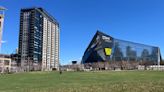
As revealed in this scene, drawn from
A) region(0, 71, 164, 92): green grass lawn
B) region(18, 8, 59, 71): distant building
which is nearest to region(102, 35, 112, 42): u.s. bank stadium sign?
region(18, 8, 59, 71): distant building

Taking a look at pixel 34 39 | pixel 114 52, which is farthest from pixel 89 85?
pixel 114 52

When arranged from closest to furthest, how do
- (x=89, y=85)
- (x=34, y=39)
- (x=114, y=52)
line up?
1. (x=89, y=85)
2. (x=34, y=39)
3. (x=114, y=52)

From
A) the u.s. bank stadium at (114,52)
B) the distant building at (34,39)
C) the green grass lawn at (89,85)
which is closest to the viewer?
the green grass lawn at (89,85)

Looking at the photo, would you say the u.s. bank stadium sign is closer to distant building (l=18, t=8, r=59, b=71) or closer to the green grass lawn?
distant building (l=18, t=8, r=59, b=71)

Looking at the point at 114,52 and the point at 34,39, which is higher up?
the point at 34,39

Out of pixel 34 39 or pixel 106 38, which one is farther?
pixel 106 38

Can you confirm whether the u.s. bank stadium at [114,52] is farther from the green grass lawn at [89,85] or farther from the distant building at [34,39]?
the green grass lawn at [89,85]

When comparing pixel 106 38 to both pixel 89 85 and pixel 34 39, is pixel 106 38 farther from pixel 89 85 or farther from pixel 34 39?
pixel 89 85

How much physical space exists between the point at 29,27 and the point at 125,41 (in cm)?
6513

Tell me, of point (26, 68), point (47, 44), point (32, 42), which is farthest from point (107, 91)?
point (47, 44)

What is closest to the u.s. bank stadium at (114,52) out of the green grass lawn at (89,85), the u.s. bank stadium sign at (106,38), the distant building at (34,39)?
the u.s. bank stadium sign at (106,38)

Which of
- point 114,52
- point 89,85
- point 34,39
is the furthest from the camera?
point 114,52

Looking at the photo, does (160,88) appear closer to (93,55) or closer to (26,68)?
(26,68)

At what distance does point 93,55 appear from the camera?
190250mm
